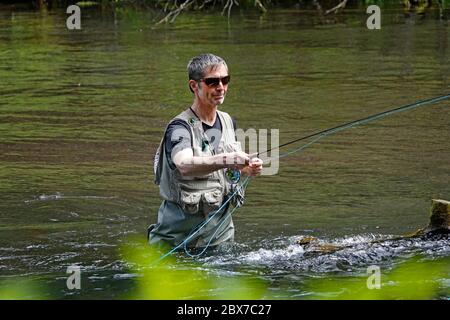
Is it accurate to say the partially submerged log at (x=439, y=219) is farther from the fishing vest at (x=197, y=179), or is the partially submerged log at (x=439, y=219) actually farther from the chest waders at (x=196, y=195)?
the fishing vest at (x=197, y=179)

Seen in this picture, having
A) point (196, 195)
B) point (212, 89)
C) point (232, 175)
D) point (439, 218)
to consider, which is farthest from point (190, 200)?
point (439, 218)

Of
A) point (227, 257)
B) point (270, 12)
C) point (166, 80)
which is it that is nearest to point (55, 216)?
point (227, 257)

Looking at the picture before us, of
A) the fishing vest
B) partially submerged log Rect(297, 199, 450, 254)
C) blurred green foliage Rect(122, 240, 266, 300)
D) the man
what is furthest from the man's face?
partially submerged log Rect(297, 199, 450, 254)

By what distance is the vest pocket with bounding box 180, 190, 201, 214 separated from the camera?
5762mm

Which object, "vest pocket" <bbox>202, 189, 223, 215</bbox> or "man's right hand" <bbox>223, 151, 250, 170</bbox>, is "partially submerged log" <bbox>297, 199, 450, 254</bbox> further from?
"man's right hand" <bbox>223, 151, 250, 170</bbox>

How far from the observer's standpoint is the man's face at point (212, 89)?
18.6ft

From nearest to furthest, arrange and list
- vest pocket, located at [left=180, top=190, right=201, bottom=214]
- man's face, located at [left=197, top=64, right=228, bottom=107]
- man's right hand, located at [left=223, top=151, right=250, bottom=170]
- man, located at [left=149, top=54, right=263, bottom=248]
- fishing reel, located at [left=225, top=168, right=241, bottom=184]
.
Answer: man's right hand, located at [left=223, top=151, right=250, bottom=170] → man, located at [left=149, top=54, right=263, bottom=248] → man's face, located at [left=197, top=64, right=228, bottom=107] → vest pocket, located at [left=180, top=190, right=201, bottom=214] → fishing reel, located at [left=225, top=168, right=241, bottom=184]

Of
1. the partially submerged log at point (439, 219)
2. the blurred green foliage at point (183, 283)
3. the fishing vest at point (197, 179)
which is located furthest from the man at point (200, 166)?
the partially submerged log at point (439, 219)

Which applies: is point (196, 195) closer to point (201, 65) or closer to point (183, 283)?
point (183, 283)

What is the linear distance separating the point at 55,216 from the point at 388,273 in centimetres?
314

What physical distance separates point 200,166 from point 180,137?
0.25 m

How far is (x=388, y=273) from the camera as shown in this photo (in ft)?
19.5

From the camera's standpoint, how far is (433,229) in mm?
6340

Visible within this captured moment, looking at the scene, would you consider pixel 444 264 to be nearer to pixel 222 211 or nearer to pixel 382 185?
pixel 222 211
